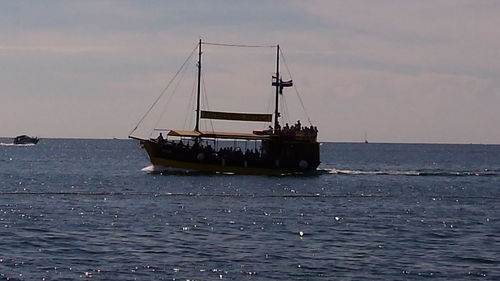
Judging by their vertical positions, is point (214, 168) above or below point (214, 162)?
below

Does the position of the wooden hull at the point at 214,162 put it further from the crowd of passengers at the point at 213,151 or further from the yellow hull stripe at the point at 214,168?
the crowd of passengers at the point at 213,151

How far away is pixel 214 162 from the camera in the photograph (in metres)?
87.7

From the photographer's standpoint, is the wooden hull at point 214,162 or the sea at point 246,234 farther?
the wooden hull at point 214,162

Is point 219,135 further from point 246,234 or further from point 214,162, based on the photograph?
point 246,234

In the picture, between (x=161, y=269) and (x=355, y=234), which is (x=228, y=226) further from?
(x=161, y=269)

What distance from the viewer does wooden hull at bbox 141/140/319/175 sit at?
288 ft

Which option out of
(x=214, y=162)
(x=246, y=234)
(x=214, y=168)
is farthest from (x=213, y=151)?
(x=246, y=234)

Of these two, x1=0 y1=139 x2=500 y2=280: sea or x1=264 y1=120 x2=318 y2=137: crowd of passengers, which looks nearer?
x1=0 y1=139 x2=500 y2=280: sea

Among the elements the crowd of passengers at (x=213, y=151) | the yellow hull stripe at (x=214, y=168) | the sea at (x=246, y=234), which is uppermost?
the crowd of passengers at (x=213, y=151)

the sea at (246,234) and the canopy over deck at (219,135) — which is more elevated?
the canopy over deck at (219,135)

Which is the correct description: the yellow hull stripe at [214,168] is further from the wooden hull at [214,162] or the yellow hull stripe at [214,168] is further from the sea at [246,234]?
the sea at [246,234]

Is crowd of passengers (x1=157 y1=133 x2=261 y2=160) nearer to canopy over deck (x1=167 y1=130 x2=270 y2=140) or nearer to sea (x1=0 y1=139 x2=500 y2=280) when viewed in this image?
canopy over deck (x1=167 y1=130 x2=270 y2=140)

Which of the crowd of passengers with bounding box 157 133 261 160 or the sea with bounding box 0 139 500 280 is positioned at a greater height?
the crowd of passengers with bounding box 157 133 261 160

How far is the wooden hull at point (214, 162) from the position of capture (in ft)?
288
